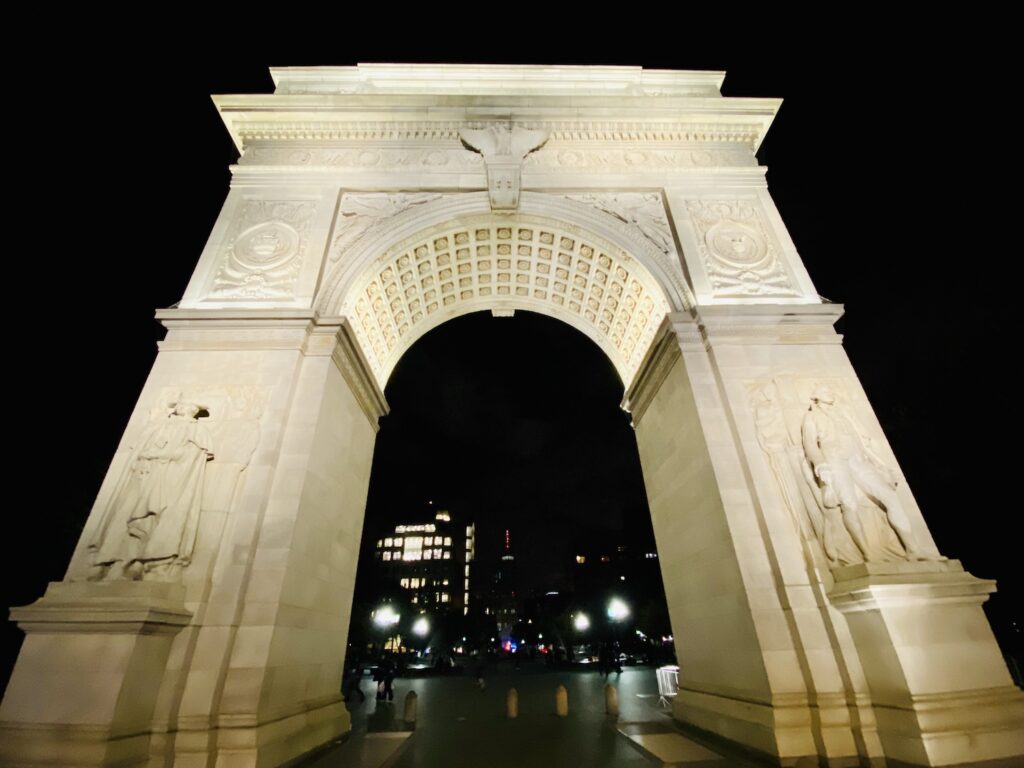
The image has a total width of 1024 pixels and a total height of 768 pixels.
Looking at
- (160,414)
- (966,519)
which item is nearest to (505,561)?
(966,519)

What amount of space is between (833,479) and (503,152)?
1041cm

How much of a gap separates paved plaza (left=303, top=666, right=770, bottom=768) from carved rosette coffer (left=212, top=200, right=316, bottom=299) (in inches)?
342

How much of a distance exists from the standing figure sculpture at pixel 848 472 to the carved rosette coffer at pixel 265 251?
1043cm

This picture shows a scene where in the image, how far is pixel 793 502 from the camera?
787 cm

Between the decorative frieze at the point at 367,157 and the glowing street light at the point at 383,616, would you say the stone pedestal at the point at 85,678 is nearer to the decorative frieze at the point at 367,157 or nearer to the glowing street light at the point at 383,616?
the decorative frieze at the point at 367,157

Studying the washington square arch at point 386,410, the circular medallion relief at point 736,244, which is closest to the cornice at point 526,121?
the washington square arch at point 386,410

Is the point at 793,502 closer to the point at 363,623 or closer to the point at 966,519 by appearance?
the point at 966,519

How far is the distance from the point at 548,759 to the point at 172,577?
623 centimetres

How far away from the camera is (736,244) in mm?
11305

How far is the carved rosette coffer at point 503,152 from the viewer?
12055mm

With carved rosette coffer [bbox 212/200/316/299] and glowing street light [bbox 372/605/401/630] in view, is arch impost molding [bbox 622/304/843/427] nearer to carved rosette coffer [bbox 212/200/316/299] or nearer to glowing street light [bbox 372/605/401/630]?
carved rosette coffer [bbox 212/200/316/299]

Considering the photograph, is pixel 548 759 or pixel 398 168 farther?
pixel 398 168

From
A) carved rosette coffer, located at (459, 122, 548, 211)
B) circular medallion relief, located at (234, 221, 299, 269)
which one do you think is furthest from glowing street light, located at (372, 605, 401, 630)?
carved rosette coffer, located at (459, 122, 548, 211)

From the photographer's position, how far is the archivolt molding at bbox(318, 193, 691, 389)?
37.2 ft
